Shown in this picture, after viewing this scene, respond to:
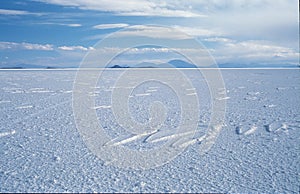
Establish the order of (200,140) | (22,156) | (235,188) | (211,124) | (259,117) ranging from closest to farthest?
(235,188), (22,156), (200,140), (211,124), (259,117)

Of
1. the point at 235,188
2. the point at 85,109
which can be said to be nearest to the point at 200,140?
the point at 235,188

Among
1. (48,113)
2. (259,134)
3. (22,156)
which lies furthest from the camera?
(48,113)

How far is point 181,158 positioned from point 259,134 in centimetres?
185

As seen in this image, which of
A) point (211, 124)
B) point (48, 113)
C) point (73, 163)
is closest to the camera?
point (73, 163)

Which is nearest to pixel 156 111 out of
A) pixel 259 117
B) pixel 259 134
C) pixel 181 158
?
pixel 259 117

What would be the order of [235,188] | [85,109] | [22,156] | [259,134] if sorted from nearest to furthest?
[235,188]
[22,156]
[259,134]
[85,109]

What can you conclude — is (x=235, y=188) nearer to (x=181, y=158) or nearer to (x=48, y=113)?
(x=181, y=158)

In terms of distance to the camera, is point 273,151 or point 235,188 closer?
point 235,188

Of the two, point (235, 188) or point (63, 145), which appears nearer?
point (235, 188)

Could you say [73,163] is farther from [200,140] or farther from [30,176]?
[200,140]

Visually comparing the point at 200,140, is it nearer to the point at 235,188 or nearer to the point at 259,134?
the point at 259,134

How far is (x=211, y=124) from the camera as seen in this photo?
5.78m

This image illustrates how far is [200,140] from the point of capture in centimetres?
467

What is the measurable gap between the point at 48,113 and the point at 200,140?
12.7ft
